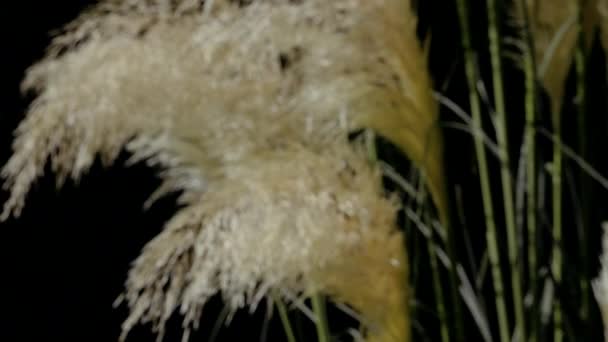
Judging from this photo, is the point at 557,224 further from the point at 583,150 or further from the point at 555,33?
the point at 555,33

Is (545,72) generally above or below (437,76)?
above

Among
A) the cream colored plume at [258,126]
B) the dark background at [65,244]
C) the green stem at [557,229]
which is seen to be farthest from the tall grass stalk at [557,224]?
the dark background at [65,244]

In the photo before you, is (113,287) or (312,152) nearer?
(312,152)

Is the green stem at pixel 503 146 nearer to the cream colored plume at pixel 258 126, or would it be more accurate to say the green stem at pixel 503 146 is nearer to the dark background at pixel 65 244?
the cream colored plume at pixel 258 126

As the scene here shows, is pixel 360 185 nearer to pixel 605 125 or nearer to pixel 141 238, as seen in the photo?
pixel 605 125

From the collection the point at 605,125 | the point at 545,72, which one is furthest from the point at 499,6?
the point at 605,125

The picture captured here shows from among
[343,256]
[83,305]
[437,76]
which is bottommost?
[83,305]
